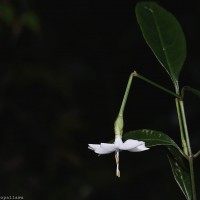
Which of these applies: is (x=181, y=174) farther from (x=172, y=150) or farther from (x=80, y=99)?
(x=80, y=99)

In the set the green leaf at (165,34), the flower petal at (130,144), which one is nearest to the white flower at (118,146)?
the flower petal at (130,144)

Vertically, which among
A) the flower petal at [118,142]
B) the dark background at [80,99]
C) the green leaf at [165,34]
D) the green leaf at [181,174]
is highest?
the dark background at [80,99]

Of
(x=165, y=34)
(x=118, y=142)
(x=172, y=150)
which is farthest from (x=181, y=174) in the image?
(x=165, y=34)

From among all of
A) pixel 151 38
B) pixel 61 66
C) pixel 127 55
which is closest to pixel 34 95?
pixel 61 66

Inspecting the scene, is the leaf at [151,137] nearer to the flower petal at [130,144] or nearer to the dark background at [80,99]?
the flower petal at [130,144]

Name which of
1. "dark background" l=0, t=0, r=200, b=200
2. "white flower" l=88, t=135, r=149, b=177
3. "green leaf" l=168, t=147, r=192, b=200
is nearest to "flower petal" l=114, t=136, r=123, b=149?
"white flower" l=88, t=135, r=149, b=177

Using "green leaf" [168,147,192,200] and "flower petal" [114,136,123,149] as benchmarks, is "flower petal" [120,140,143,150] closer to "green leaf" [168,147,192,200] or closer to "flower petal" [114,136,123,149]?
"flower petal" [114,136,123,149]
